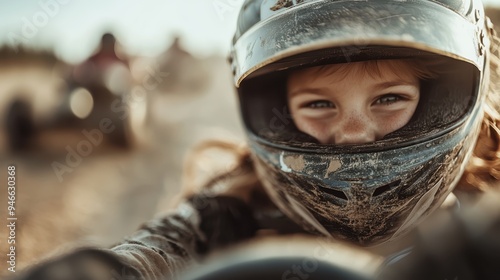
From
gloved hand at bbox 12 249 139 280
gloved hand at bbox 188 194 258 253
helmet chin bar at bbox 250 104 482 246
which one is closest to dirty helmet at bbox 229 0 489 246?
helmet chin bar at bbox 250 104 482 246

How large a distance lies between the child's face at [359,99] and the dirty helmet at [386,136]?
4cm

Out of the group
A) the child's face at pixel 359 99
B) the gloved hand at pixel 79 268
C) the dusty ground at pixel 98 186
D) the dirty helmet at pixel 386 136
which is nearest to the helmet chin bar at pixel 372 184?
the dirty helmet at pixel 386 136

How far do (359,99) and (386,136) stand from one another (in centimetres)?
13

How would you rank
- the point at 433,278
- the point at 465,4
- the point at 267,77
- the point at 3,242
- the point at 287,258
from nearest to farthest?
the point at 287,258 → the point at 433,278 → the point at 465,4 → the point at 267,77 → the point at 3,242

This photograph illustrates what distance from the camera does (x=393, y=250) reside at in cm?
162

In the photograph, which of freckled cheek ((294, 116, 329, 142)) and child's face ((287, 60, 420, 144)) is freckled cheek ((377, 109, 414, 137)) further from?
freckled cheek ((294, 116, 329, 142))

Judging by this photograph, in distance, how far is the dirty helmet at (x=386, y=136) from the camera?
49.5 inches

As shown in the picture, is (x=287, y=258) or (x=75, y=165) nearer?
(x=287, y=258)

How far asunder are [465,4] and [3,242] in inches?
78.0

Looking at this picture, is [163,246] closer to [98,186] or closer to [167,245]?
[167,245]

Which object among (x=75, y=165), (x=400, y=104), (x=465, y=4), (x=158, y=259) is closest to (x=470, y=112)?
(x=400, y=104)

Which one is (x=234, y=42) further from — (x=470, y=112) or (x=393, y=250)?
(x=393, y=250)

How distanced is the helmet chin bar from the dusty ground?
1139 millimetres

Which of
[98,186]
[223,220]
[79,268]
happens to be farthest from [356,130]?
[98,186]
